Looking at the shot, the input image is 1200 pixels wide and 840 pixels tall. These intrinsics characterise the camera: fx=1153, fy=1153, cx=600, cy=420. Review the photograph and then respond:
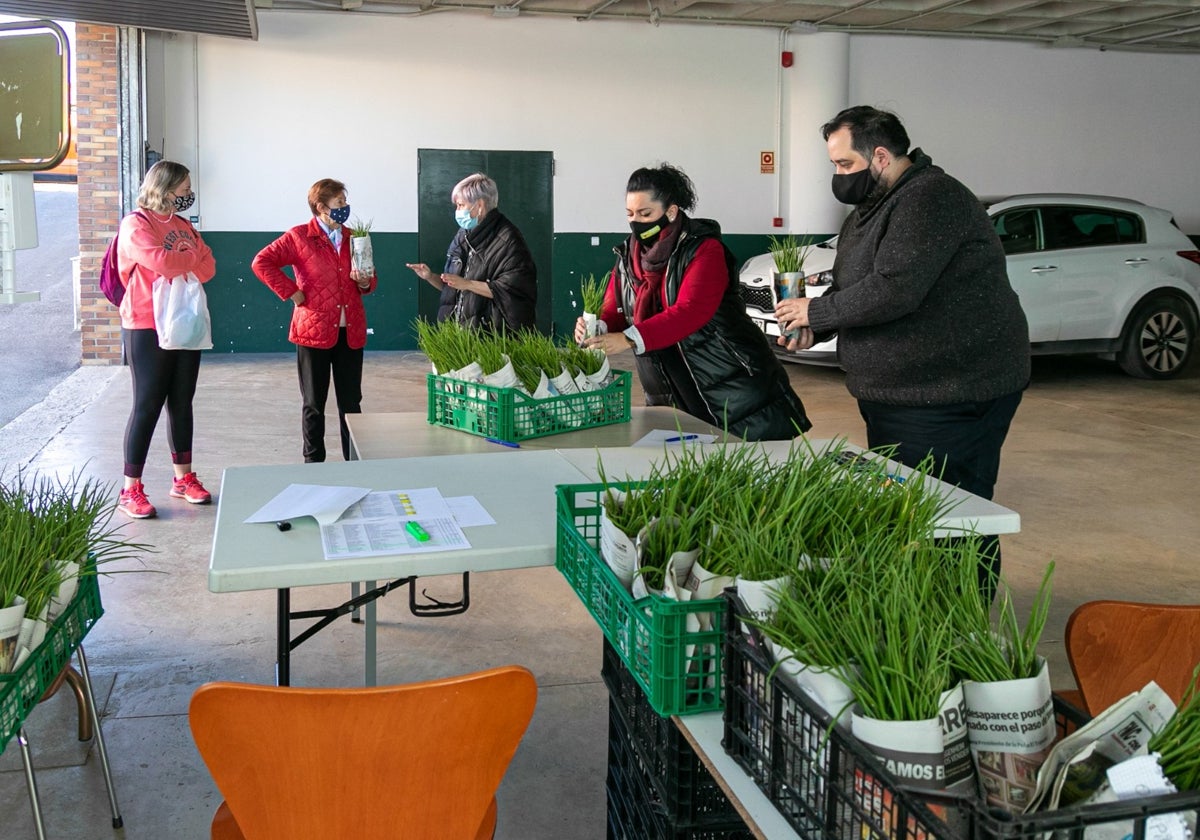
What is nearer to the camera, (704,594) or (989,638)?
(989,638)

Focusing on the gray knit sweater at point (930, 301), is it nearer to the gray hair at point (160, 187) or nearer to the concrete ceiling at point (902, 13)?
the gray hair at point (160, 187)

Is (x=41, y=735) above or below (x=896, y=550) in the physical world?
below

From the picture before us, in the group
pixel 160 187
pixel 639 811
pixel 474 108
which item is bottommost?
pixel 639 811

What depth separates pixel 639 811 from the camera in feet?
6.34

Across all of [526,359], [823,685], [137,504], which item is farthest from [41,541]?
[137,504]

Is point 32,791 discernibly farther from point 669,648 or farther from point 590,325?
point 590,325

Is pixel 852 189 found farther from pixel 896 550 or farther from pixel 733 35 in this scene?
pixel 733 35

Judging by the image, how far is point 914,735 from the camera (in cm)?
118

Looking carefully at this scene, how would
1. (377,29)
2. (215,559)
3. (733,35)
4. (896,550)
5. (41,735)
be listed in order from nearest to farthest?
(896,550)
(215,559)
(41,735)
(377,29)
(733,35)

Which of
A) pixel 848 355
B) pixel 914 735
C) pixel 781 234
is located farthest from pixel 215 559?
pixel 781 234

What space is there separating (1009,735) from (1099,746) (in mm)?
106

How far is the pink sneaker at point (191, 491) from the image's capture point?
18.0ft

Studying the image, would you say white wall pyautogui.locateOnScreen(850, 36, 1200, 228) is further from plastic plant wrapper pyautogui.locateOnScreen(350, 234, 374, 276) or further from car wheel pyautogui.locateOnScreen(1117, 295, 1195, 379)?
plastic plant wrapper pyautogui.locateOnScreen(350, 234, 374, 276)

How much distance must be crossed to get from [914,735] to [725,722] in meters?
0.37
